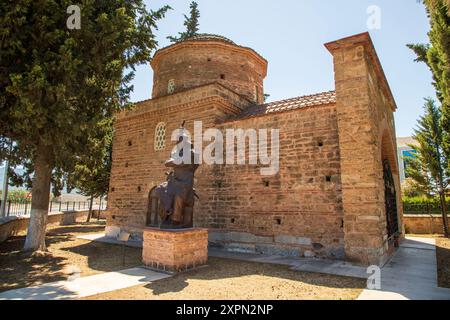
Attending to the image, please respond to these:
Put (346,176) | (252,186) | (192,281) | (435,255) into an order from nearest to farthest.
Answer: (192,281)
(346,176)
(435,255)
(252,186)

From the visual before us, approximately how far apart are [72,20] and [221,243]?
Result: 827cm

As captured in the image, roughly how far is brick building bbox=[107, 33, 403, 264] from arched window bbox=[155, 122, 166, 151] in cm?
5

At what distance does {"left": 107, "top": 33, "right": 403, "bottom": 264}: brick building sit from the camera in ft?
23.7

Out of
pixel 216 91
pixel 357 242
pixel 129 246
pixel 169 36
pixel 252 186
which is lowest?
pixel 129 246

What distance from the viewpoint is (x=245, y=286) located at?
520 cm

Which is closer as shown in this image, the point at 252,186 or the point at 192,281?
the point at 192,281

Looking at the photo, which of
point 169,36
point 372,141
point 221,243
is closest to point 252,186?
point 221,243

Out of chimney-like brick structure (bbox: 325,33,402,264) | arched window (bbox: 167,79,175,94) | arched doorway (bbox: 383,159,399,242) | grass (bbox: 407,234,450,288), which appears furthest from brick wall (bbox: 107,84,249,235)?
grass (bbox: 407,234,450,288)

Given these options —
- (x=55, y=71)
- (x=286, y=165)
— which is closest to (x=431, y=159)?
(x=286, y=165)

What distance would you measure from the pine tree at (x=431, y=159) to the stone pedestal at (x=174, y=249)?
14.1 meters

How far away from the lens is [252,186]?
938cm

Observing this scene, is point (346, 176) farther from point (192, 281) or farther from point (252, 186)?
point (192, 281)

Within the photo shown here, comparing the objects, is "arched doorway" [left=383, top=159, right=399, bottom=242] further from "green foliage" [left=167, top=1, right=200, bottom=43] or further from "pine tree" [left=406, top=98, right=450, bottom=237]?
"green foliage" [left=167, top=1, right=200, bottom=43]

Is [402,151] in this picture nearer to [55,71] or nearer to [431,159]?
[431,159]
